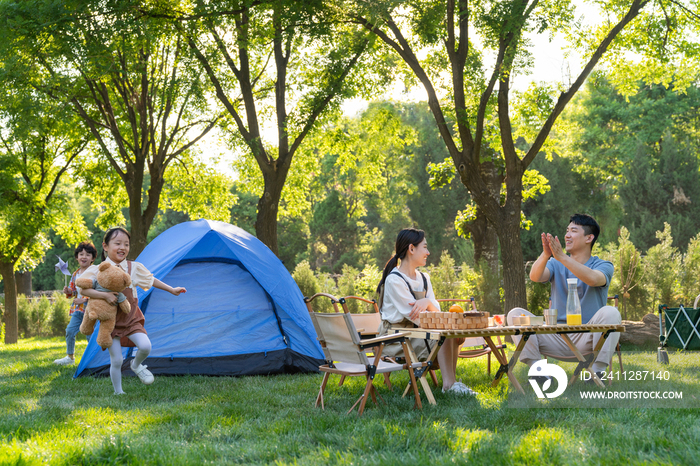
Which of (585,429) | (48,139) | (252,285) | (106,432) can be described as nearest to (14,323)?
(48,139)

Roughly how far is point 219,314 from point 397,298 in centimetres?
326

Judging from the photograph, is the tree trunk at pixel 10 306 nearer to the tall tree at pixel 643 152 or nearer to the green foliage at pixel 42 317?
the green foliage at pixel 42 317

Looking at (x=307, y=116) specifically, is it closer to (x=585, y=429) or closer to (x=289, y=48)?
(x=289, y=48)

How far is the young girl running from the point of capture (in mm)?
5855

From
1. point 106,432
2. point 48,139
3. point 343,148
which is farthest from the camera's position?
point 48,139

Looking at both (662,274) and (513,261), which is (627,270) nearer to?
(662,274)

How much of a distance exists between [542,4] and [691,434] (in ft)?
26.7

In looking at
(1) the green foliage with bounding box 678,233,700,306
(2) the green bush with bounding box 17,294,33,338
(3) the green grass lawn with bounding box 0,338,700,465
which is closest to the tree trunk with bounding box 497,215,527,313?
(3) the green grass lawn with bounding box 0,338,700,465

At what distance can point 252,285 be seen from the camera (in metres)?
7.88

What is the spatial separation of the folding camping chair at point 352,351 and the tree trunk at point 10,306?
15171mm

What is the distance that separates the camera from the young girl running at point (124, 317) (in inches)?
231

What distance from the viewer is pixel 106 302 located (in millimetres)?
5824

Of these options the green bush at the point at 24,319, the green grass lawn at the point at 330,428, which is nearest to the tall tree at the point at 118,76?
the green bush at the point at 24,319

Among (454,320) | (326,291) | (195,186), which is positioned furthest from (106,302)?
(195,186)
